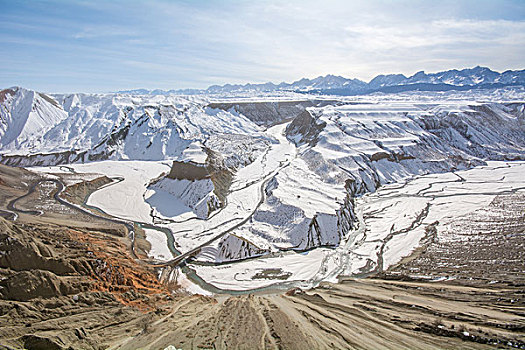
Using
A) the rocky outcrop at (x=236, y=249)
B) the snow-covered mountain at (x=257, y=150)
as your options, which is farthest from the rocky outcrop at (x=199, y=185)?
the rocky outcrop at (x=236, y=249)

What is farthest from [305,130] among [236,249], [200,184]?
[236,249]

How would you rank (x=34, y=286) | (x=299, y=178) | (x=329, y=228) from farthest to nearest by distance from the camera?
(x=299, y=178) < (x=329, y=228) < (x=34, y=286)

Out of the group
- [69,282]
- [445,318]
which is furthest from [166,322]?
[445,318]

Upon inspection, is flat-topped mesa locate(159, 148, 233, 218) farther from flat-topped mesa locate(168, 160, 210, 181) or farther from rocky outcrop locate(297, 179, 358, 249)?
rocky outcrop locate(297, 179, 358, 249)

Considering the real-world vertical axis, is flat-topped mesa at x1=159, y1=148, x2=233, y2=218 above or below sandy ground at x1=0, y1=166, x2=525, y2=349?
above

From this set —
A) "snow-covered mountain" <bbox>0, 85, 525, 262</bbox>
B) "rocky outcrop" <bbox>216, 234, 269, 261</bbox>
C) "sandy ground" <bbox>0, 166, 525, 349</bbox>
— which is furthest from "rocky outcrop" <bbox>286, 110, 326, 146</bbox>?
"sandy ground" <bbox>0, 166, 525, 349</bbox>

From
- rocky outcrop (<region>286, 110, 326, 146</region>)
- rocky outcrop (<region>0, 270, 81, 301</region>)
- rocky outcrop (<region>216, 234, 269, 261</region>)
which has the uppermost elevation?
rocky outcrop (<region>286, 110, 326, 146</region>)

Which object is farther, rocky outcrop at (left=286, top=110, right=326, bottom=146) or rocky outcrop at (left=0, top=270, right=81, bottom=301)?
rocky outcrop at (left=286, top=110, right=326, bottom=146)

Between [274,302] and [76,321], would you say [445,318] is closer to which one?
[274,302]

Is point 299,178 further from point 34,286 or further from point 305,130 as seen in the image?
point 305,130
